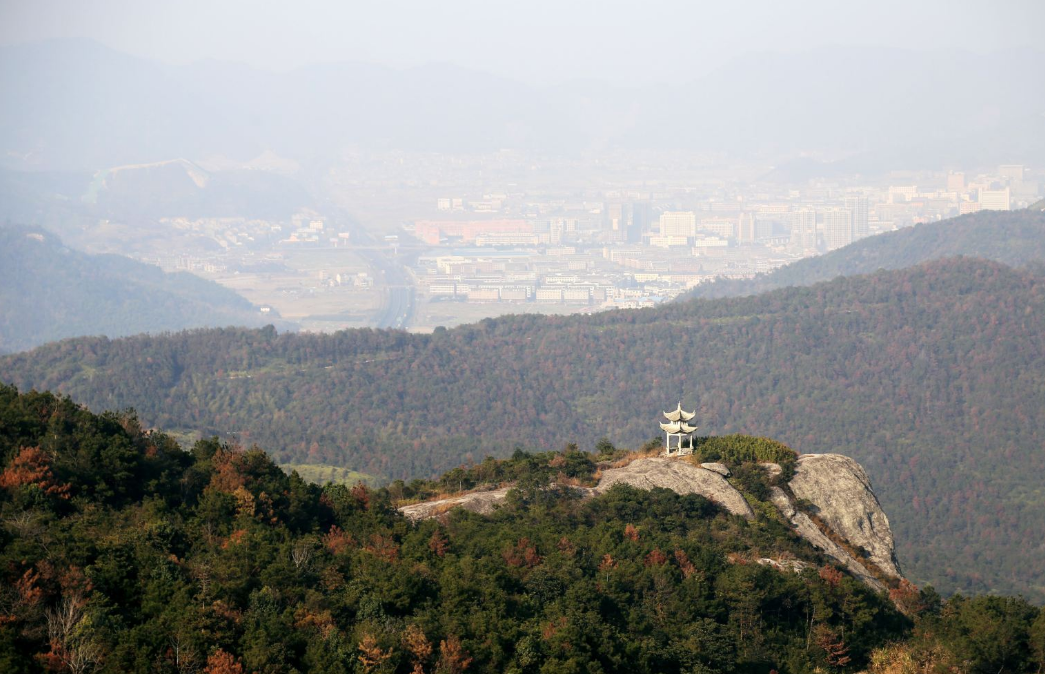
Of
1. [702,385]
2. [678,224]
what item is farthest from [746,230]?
[702,385]

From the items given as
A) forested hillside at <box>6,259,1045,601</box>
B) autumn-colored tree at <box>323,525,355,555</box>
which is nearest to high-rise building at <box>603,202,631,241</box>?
forested hillside at <box>6,259,1045,601</box>

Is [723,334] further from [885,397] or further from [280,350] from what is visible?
[280,350]

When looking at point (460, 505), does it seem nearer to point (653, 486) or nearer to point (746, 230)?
point (653, 486)

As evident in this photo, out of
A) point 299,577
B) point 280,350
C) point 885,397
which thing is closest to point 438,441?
point 280,350

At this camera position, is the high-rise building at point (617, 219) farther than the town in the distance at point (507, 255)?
Yes

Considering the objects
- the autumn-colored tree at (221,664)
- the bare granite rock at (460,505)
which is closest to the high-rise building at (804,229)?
the bare granite rock at (460,505)

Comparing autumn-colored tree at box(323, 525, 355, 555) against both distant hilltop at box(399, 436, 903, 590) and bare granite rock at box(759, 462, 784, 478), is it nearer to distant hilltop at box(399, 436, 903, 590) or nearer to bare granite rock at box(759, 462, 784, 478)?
distant hilltop at box(399, 436, 903, 590)

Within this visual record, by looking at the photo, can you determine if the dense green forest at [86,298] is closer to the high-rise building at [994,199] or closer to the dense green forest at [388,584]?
the dense green forest at [388,584]
